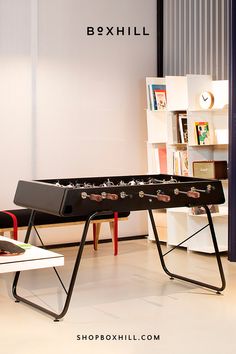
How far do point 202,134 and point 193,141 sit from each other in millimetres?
128

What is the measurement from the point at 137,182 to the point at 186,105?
80.6 inches

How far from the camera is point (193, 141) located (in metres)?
6.96

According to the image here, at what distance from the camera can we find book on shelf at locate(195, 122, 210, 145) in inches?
274

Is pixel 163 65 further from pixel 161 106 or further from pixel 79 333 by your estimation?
pixel 79 333

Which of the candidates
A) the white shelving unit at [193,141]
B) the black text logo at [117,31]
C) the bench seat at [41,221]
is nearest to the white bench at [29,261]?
the bench seat at [41,221]

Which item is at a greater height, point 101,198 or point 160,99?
point 160,99

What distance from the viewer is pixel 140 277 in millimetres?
5840

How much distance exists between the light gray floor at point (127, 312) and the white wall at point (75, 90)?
4.79ft

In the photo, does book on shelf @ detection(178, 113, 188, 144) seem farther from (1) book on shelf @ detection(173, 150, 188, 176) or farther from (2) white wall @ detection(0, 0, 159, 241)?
(2) white wall @ detection(0, 0, 159, 241)

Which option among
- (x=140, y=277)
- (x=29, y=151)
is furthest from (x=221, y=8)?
(x=140, y=277)

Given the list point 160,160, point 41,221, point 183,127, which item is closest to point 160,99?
point 183,127

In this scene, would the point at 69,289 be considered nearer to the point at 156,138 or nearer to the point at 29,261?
the point at 29,261

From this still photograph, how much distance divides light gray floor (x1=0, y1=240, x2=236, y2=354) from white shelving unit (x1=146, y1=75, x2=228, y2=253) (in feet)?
1.73

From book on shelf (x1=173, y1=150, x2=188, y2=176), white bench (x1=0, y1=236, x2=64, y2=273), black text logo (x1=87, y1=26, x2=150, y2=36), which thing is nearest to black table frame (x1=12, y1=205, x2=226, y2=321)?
white bench (x1=0, y1=236, x2=64, y2=273)
